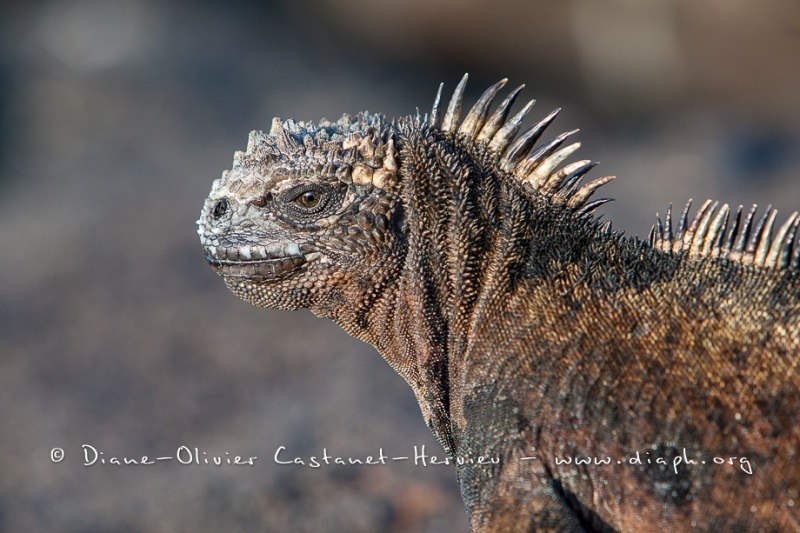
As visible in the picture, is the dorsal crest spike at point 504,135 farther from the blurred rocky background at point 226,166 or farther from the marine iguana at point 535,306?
the blurred rocky background at point 226,166

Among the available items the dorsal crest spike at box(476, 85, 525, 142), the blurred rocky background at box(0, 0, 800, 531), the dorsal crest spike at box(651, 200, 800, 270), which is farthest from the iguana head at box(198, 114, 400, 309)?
the blurred rocky background at box(0, 0, 800, 531)

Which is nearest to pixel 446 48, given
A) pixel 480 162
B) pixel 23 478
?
pixel 23 478

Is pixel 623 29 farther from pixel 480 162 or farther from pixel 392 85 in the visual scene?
pixel 480 162

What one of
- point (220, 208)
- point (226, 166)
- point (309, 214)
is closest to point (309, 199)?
point (309, 214)

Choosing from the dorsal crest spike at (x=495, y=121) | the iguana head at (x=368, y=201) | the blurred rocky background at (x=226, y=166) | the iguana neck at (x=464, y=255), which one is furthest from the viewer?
the blurred rocky background at (x=226, y=166)

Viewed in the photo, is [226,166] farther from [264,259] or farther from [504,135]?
[504,135]

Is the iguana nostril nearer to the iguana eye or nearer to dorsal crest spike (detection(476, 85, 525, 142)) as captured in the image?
the iguana eye

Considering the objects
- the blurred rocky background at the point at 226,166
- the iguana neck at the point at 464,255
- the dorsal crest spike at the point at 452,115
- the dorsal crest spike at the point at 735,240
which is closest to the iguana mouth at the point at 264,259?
the iguana neck at the point at 464,255
